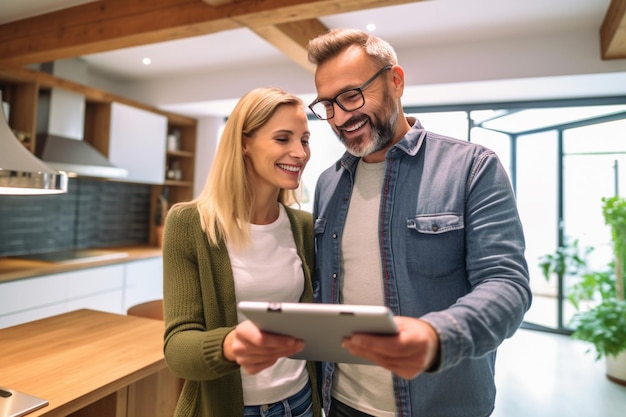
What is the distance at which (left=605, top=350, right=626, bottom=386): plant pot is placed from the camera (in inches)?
133

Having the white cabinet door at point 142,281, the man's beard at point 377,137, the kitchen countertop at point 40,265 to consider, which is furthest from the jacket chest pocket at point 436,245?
the white cabinet door at point 142,281

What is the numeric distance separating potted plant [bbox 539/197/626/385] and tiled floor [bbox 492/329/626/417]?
0.82ft

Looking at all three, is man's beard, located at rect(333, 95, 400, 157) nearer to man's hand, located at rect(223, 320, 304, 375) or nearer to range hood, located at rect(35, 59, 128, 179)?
man's hand, located at rect(223, 320, 304, 375)

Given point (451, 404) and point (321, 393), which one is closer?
point (451, 404)

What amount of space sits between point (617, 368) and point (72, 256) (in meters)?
4.66

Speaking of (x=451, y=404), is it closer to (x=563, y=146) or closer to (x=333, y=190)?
(x=333, y=190)

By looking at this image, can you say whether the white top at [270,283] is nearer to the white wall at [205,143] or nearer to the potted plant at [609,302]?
the potted plant at [609,302]

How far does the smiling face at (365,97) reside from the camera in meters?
1.15

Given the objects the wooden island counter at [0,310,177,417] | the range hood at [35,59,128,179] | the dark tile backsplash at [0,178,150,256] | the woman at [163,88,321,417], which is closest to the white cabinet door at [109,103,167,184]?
the range hood at [35,59,128,179]

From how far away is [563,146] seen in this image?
14.4 feet

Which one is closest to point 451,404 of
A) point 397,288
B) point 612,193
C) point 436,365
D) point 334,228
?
point 397,288

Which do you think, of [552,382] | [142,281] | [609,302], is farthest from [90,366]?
[609,302]

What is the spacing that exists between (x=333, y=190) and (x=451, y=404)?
2.15ft

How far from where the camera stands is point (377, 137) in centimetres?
117
